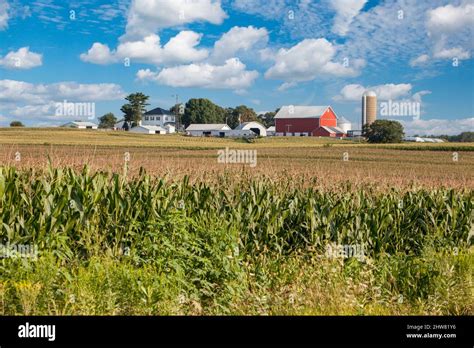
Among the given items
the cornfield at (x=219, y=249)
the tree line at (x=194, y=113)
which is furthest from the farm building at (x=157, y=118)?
the cornfield at (x=219, y=249)

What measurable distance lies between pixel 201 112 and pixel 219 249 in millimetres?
53544

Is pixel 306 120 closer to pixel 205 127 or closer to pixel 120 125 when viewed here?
pixel 205 127

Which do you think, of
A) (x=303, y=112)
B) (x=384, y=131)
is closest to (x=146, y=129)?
(x=303, y=112)

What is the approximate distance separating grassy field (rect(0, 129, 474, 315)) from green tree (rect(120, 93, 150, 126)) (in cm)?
4791

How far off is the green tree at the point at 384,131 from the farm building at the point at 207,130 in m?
21.8

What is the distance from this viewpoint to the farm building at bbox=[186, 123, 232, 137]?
65.5 metres

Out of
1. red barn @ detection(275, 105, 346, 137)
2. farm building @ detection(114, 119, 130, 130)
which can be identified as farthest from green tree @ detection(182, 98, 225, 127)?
farm building @ detection(114, 119, 130, 130)

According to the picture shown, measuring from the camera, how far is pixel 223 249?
28.5 feet

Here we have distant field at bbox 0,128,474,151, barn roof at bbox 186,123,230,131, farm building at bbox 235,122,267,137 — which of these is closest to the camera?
distant field at bbox 0,128,474,151

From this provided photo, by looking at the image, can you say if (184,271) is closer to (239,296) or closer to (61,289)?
(239,296)

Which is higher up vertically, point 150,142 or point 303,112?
point 303,112

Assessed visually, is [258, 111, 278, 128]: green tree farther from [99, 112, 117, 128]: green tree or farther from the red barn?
[99, 112, 117, 128]: green tree
